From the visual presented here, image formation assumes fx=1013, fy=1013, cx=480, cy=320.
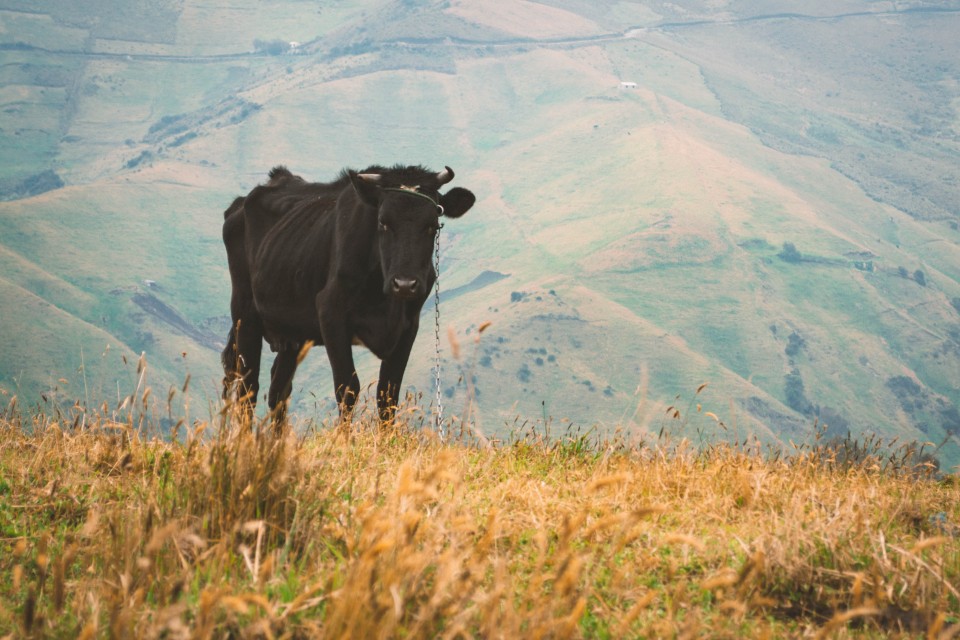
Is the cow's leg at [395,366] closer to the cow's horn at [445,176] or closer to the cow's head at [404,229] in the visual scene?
the cow's head at [404,229]

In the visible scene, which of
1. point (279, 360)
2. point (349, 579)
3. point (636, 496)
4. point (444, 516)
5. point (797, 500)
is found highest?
point (349, 579)

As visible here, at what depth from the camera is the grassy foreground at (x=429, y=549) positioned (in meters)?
3.62

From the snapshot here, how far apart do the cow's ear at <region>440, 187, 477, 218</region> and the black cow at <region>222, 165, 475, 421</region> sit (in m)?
0.01

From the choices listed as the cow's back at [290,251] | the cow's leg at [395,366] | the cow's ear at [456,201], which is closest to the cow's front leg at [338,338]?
the cow's leg at [395,366]

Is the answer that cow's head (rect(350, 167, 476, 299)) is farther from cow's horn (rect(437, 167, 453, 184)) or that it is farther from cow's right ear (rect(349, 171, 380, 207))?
cow's horn (rect(437, 167, 453, 184))

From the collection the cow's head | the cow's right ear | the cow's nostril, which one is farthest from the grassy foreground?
the cow's right ear

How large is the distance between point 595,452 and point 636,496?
2371 millimetres

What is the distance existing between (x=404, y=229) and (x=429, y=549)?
6.67 meters

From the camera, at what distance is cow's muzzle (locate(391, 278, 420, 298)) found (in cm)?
1026

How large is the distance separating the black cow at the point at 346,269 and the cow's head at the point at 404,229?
0.01m

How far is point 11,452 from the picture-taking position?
7.64 m

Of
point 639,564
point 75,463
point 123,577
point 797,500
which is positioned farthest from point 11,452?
point 797,500

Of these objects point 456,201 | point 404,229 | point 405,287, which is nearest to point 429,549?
point 405,287

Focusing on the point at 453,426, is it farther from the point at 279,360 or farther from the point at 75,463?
the point at 279,360
